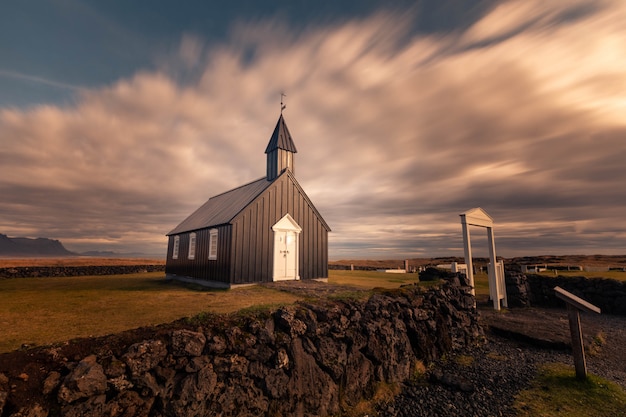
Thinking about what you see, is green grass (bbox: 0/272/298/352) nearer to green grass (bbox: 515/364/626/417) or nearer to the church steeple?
green grass (bbox: 515/364/626/417)

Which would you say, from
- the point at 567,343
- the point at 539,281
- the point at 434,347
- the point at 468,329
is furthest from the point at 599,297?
the point at 434,347

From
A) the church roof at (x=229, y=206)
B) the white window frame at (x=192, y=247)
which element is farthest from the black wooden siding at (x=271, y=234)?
the white window frame at (x=192, y=247)

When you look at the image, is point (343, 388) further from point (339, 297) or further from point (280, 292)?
point (280, 292)

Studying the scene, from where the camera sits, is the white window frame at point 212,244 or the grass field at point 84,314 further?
the white window frame at point 212,244

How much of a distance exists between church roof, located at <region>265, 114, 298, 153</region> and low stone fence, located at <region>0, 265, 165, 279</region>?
21074 mm

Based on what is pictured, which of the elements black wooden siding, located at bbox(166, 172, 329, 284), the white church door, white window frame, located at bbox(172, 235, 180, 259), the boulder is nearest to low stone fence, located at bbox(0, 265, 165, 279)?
white window frame, located at bbox(172, 235, 180, 259)

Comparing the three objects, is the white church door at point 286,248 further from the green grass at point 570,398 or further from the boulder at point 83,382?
the boulder at point 83,382

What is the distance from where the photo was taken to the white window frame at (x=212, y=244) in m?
17.0

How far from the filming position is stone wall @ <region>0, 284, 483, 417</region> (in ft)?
14.0

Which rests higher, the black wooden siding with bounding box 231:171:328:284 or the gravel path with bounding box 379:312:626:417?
the black wooden siding with bounding box 231:171:328:284

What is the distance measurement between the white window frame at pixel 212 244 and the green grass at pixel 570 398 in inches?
583

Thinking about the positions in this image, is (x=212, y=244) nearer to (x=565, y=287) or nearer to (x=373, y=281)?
(x=373, y=281)

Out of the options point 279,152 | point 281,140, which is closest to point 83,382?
point 279,152

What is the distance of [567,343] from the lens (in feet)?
34.6
